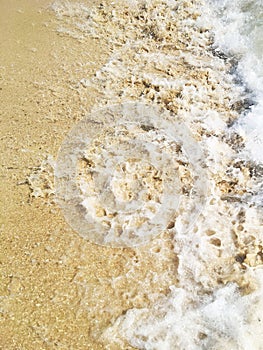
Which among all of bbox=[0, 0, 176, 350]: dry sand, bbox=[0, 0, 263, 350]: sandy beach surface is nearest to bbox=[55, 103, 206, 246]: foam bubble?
bbox=[0, 0, 263, 350]: sandy beach surface

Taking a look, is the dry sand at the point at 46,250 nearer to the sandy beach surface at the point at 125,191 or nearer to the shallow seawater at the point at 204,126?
the sandy beach surface at the point at 125,191

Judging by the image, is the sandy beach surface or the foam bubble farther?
the foam bubble

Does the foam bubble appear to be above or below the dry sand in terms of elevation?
above

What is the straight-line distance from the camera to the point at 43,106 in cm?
440

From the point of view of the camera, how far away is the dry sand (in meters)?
2.77

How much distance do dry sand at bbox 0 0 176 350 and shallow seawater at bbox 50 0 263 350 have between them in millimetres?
162

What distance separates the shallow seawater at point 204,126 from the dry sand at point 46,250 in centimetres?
16

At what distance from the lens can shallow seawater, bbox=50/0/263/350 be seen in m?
2.74

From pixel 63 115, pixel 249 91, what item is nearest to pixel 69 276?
pixel 63 115

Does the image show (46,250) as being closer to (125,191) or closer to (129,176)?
(125,191)

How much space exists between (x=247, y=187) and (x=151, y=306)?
1573mm

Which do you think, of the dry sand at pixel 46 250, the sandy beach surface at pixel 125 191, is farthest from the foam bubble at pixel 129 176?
the dry sand at pixel 46 250

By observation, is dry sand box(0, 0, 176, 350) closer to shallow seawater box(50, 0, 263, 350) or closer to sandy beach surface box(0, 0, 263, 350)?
sandy beach surface box(0, 0, 263, 350)

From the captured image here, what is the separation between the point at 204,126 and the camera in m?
4.31
